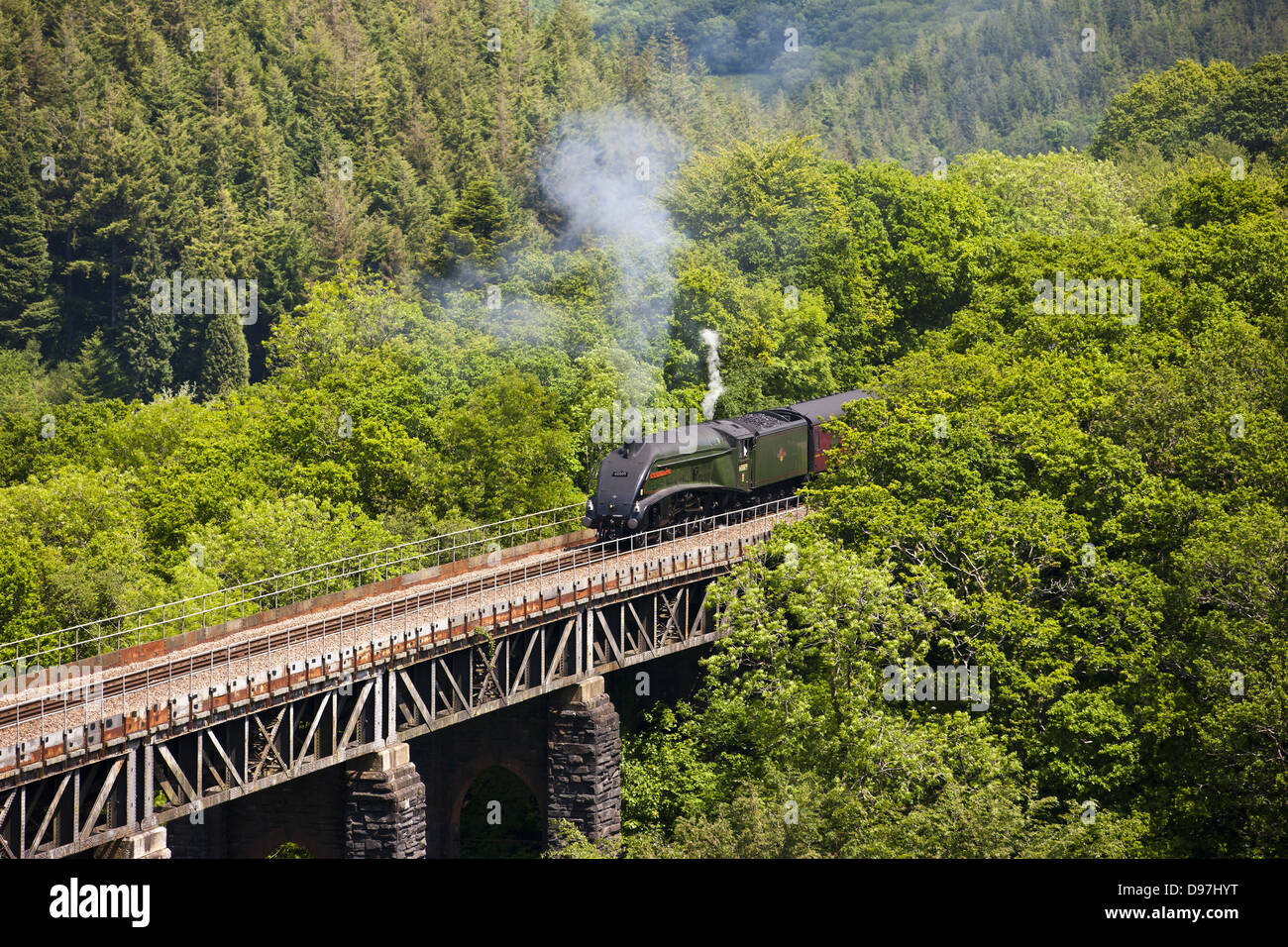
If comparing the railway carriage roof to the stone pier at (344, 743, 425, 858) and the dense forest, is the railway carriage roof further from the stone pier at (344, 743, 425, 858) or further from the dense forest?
the stone pier at (344, 743, 425, 858)

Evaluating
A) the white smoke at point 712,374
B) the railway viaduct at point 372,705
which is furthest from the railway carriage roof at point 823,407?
the white smoke at point 712,374

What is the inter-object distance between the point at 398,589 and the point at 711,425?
1265 cm

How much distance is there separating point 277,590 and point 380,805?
11.0m

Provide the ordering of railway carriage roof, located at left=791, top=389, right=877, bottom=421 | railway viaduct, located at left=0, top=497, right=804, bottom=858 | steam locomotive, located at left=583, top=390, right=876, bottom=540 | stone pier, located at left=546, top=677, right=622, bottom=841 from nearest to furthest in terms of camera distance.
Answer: railway viaduct, located at left=0, top=497, right=804, bottom=858
stone pier, located at left=546, top=677, right=622, bottom=841
steam locomotive, located at left=583, top=390, right=876, bottom=540
railway carriage roof, located at left=791, top=389, right=877, bottom=421

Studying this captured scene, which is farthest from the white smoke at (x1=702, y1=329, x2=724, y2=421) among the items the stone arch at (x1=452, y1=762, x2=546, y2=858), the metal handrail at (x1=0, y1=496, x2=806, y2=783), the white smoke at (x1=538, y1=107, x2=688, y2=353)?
the stone arch at (x1=452, y1=762, x2=546, y2=858)

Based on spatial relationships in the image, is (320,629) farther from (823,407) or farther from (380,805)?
(823,407)

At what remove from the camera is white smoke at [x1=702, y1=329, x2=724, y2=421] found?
245ft

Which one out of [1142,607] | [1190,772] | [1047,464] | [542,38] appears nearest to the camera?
[1190,772]

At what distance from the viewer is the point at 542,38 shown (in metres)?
153

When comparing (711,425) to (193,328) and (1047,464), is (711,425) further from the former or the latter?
(193,328)

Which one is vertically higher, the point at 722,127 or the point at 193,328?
the point at 722,127

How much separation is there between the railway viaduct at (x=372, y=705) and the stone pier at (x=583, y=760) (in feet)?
0.21

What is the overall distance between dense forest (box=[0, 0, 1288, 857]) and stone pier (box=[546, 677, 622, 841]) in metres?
1.36

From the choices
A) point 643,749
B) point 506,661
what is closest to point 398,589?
point 506,661
